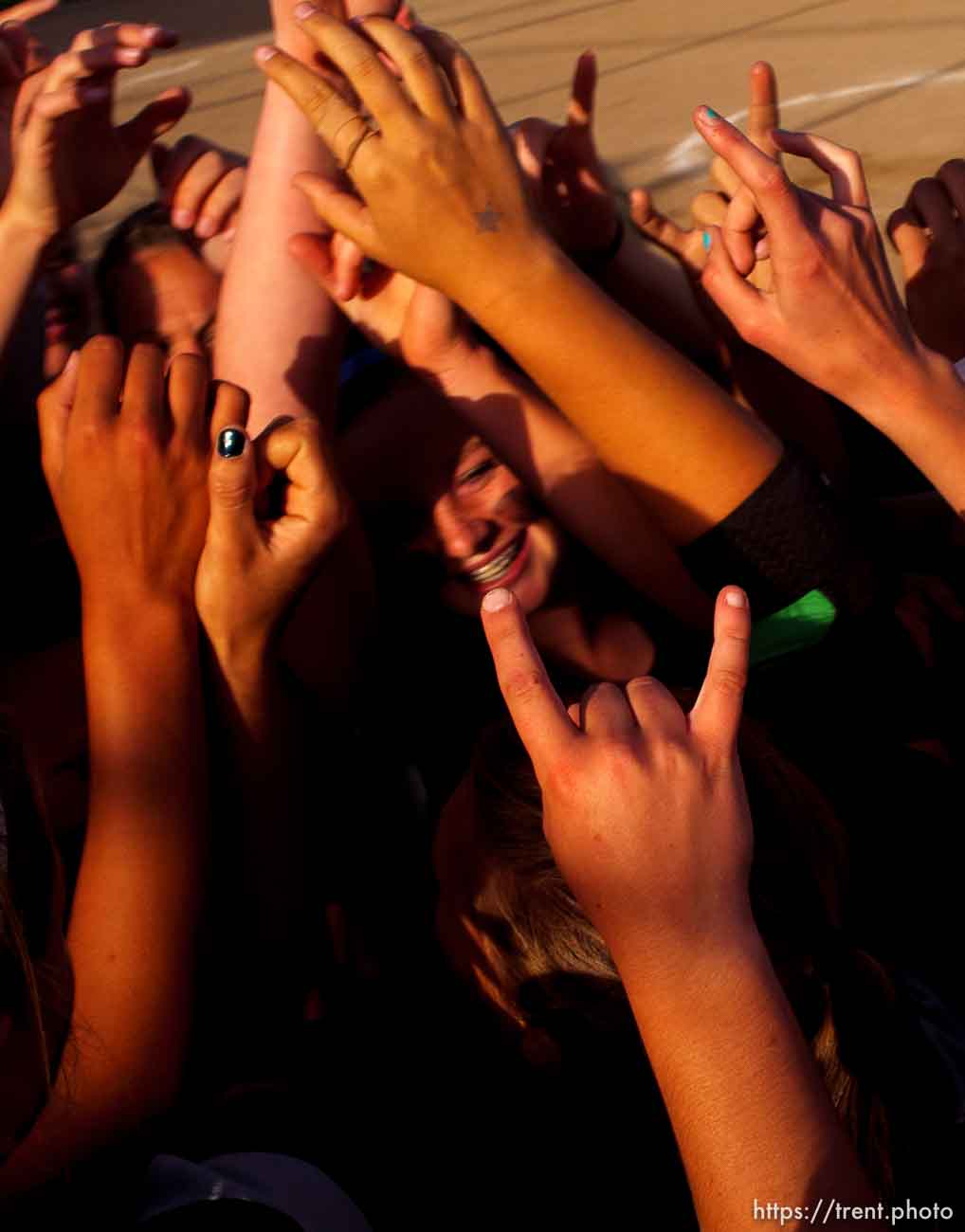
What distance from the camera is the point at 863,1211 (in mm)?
686

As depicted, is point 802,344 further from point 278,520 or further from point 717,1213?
point 717,1213

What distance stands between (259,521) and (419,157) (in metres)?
0.33

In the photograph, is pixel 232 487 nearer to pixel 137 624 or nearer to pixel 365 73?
pixel 137 624

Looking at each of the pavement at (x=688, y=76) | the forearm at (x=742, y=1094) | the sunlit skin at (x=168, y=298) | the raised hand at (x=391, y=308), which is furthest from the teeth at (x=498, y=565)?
the pavement at (x=688, y=76)

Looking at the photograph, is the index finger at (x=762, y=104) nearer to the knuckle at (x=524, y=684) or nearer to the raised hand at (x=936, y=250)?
the raised hand at (x=936, y=250)

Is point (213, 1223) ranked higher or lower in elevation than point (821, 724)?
higher

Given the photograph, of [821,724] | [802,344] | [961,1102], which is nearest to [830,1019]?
[961,1102]

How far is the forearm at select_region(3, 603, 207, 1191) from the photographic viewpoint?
85cm

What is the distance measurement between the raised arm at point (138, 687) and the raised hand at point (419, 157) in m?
0.20

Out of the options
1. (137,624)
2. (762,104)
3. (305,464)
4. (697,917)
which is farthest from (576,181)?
(697,917)

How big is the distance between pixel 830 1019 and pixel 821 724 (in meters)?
0.41

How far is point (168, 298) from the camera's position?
4.84 ft

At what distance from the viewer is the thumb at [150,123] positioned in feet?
4.40

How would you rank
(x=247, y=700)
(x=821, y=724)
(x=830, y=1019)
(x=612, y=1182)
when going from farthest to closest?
(x=821, y=724)
(x=247, y=700)
(x=612, y=1182)
(x=830, y=1019)
